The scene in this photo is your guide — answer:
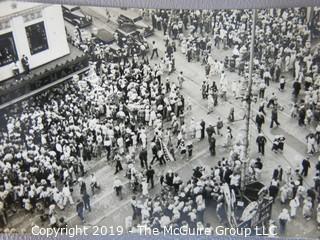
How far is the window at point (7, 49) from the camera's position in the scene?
7070 millimetres

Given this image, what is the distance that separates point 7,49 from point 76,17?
3.45ft

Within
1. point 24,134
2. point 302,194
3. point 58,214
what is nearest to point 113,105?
point 24,134

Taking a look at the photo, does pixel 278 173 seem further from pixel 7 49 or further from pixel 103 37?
pixel 7 49

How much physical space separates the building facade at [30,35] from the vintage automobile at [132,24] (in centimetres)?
84

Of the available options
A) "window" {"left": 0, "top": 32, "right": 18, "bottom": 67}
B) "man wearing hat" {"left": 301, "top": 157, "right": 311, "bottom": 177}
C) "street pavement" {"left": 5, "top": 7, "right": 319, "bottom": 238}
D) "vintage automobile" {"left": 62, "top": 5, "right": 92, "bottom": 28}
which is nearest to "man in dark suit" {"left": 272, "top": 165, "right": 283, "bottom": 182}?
"street pavement" {"left": 5, "top": 7, "right": 319, "bottom": 238}

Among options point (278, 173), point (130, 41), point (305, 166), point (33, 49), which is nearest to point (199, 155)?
point (278, 173)

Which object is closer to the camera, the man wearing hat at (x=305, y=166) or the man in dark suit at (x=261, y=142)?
the man wearing hat at (x=305, y=166)

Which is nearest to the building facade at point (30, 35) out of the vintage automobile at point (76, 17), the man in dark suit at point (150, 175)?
the vintage automobile at point (76, 17)

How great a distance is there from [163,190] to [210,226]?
1032mm

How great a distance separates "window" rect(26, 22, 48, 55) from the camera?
7496 mm

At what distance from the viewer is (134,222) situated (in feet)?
19.5

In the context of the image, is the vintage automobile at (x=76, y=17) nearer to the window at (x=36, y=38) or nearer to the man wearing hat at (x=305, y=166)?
the window at (x=36, y=38)

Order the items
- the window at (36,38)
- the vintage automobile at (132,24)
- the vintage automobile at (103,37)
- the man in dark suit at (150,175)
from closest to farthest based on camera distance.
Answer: the man in dark suit at (150,175) → the window at (36,38) → the vintage automobile at (132,24) → the vintage automobile at (103,37)

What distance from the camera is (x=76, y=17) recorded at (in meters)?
7.50
